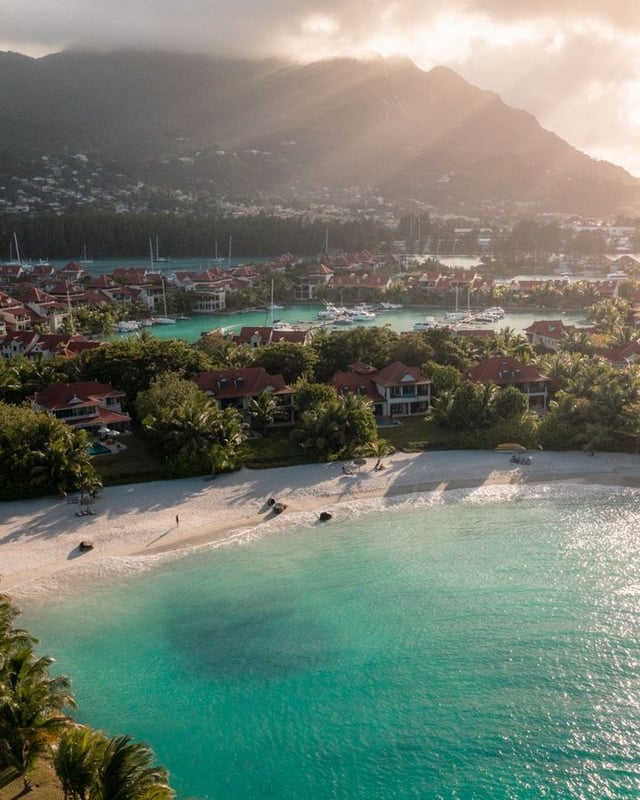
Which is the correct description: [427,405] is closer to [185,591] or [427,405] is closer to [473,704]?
[185,591]

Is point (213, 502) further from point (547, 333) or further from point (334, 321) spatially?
point (334, 321)

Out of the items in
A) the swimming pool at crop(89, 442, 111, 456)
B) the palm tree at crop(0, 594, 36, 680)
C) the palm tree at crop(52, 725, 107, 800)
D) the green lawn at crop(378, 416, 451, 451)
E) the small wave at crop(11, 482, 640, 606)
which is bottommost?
the small wave at crop(11, 482, 640, 606)

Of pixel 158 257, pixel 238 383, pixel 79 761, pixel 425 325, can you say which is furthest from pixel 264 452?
pixel 158 257

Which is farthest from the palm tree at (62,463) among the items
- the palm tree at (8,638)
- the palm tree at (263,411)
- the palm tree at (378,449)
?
the palm tree at (378,449)

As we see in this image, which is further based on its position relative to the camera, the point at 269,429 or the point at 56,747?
the point at 269,429

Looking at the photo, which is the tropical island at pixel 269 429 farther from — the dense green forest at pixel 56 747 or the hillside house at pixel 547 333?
the hillside house at pixel 547 333

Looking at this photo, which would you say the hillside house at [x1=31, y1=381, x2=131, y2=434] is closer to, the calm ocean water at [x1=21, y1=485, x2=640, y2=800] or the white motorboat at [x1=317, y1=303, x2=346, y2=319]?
the calm ocean water at [x1=21, y1=485, x2=640, y2=800]

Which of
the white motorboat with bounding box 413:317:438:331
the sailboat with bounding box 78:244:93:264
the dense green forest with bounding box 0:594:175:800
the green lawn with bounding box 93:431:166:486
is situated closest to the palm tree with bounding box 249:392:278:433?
the green lawn with bounding box 93:431:166:486
